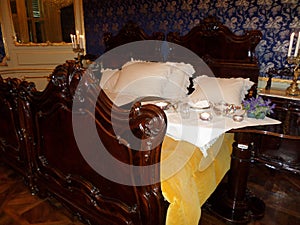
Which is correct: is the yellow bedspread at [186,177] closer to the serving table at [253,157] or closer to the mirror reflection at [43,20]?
the serving table at [253,157]

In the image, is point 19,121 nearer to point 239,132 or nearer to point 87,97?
point 87,97

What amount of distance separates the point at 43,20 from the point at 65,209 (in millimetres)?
3356

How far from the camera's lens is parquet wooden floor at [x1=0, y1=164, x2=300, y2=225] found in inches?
69.6

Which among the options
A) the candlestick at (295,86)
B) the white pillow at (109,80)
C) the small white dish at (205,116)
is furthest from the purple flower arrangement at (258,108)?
the white pillow at (109,80)

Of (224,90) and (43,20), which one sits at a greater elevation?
(43,20)

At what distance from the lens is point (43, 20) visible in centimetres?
406

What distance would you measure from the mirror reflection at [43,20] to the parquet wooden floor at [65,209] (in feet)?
8.25

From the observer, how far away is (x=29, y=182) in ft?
6.58

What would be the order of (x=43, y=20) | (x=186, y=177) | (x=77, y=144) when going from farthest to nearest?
(x=43, y=20) < (x=77, y=144) < (x=186, y=177)

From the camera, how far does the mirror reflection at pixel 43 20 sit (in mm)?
3920

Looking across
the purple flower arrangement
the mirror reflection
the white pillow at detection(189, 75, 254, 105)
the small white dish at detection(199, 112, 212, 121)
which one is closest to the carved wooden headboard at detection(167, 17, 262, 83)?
the white pillow at detection(189, 75, 254, 105)

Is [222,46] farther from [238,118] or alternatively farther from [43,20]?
[43,20]

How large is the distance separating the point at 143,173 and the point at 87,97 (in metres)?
0.51

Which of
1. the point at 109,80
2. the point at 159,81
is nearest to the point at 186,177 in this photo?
the point at 159,81
